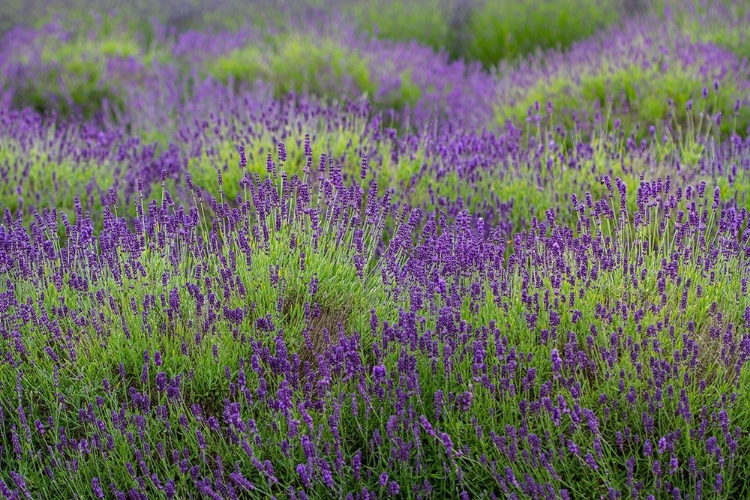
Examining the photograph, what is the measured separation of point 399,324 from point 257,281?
0.61m

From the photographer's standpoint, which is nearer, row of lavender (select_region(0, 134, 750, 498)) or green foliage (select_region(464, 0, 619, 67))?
row of lavender (select_region(0, 134, 750, 498))

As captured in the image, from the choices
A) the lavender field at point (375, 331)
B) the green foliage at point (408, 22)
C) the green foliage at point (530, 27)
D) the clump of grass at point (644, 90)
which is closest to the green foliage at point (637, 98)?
the clump of grass at point (644, 90)

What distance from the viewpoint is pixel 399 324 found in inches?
106

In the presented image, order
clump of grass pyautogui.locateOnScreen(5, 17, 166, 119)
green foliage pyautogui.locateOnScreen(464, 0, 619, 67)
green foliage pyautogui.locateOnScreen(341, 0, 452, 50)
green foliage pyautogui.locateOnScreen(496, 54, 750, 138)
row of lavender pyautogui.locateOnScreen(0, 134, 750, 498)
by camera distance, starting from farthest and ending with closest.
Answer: green foliage pyautogui.locateOnScreen(341, 0, 452, 50)
green foliage pyautogui.locateOnScreen(464, 0, 619, 67)
clump of grass pyautogui.locateOnScreen(5, 17, 166, 119)
green foliage pyautogui.locateOnScreen(496, 54, 750, 138)
row of lavender pyautogui.locateOnScreen(0, 134, 750, 498)

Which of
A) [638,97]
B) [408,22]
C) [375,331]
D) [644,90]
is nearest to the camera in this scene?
[375,331]

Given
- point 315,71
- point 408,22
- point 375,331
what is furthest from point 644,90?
point 408,22

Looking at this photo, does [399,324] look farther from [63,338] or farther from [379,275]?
[63,338]

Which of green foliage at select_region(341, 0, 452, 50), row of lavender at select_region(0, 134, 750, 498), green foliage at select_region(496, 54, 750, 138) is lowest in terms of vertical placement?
row of lavender at select_region(0, 134, 750, 498)

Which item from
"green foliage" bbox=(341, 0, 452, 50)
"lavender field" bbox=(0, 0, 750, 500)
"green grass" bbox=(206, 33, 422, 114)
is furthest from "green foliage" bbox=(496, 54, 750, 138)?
"green foliage" bbox=(341, 0, 452, 50)

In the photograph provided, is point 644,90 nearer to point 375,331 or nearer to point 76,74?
point 375,331

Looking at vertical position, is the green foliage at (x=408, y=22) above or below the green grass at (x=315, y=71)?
above

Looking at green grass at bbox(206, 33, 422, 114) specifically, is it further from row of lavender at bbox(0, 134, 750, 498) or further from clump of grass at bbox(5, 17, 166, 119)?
row of lavender at bbox(0, 134, 750, 498)

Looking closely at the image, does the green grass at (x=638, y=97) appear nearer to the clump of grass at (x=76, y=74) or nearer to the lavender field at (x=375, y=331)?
the lavender field at (x=375, y=331)

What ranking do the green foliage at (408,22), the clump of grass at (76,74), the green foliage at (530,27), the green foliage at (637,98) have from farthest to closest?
the green foliage at (408,22)
the green foliage at (530,27)
the clump of grass at (76,74)
the green foliage at (637,98)
